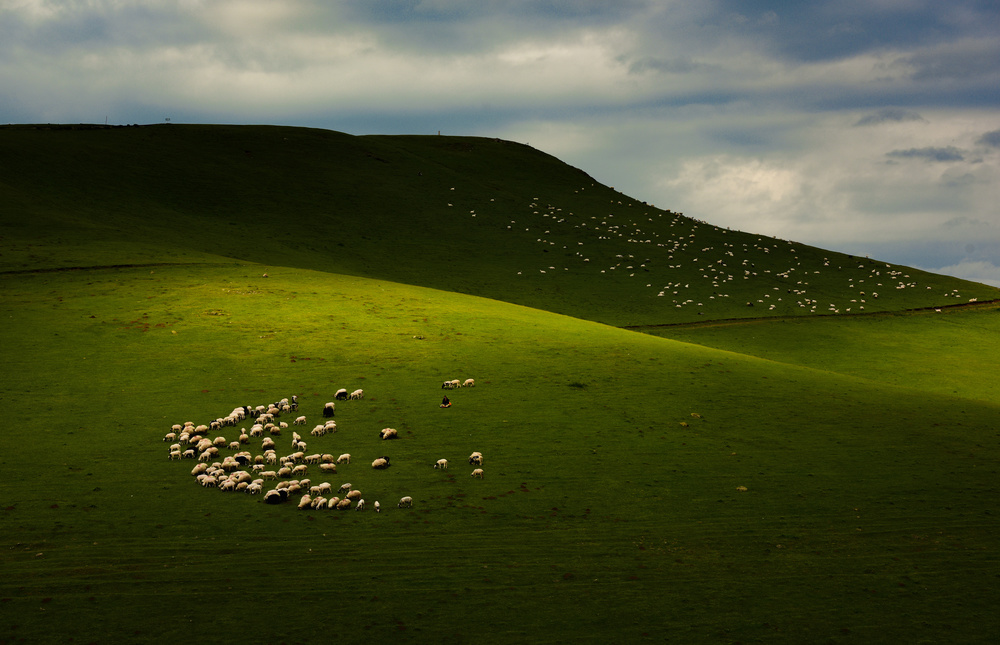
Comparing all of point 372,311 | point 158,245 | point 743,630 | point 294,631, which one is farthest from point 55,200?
point 743,630

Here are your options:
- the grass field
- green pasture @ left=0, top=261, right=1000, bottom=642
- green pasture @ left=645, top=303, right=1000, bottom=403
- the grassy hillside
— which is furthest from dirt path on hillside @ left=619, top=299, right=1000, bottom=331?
green pasture @ left=0, top=261, right=1000, bottom=642

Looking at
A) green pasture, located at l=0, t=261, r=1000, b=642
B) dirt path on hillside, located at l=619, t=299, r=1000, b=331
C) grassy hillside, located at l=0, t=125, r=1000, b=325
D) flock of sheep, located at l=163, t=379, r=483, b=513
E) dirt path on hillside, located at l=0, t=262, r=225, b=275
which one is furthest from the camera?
grassy hillside, located at l=0, t=125, r=1000, b=325

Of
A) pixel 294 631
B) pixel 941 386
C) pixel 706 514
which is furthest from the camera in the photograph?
pixel 941 386

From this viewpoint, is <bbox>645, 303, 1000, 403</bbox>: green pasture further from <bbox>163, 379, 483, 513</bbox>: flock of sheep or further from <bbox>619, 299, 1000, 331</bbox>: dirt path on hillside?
<bbox>163, 379, 483, 513</bbox>: flock of sheep

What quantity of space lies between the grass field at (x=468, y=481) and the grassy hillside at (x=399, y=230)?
40.1 ft

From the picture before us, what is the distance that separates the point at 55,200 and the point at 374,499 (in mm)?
50726

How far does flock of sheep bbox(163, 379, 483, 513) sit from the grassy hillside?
2518cm

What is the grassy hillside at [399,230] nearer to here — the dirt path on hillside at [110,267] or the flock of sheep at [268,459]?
the dirt path on hillside at [110,267]

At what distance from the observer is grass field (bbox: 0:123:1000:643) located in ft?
37.5

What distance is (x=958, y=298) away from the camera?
5734 centimetres

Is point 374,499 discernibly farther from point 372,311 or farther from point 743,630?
point 372,311

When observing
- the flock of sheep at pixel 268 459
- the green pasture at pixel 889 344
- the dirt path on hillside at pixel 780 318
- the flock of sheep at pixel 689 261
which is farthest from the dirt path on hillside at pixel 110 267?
the flock of sheep at pixel 689 261

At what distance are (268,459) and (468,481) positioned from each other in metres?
4.70

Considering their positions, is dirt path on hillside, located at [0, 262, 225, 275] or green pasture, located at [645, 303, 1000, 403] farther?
green pasture, located at [645, 303, 1000, 403]
